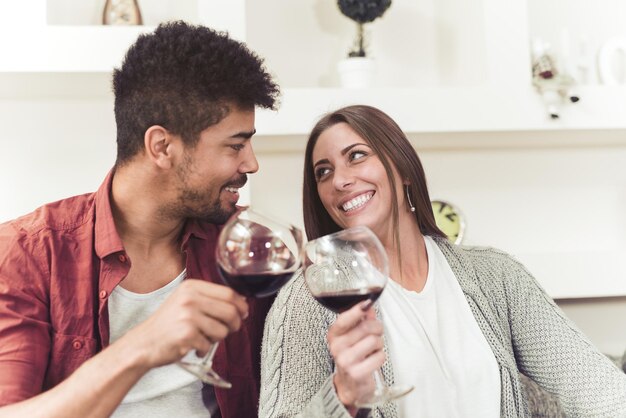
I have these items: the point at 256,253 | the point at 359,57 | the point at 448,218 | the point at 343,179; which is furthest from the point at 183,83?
the point at 448,218

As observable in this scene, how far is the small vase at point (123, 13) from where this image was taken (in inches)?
85.1

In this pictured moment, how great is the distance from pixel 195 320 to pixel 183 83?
0.68 metres

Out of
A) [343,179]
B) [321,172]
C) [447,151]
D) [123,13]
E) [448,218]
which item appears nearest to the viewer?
[343,179]

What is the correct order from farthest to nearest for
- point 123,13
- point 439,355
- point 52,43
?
1. point 123,13
2. point 52,43
3. point 439,355

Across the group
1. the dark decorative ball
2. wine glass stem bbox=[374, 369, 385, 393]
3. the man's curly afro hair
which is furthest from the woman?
the dark decorative ball

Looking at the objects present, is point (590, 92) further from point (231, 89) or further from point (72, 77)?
point (72, 77)

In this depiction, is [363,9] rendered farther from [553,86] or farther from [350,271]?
[350,271]

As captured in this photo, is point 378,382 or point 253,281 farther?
point 378,382

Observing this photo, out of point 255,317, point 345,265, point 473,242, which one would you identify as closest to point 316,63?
point 473,242

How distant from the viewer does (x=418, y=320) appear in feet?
5.06

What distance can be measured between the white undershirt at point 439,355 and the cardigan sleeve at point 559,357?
0.13m

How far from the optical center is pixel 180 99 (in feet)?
4.82

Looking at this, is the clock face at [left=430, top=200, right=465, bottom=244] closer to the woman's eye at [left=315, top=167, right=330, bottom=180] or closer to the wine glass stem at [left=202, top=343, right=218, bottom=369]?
the woman's eye at [left=315, top=167, right=330, bottom=180]

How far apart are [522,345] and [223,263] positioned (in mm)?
912
